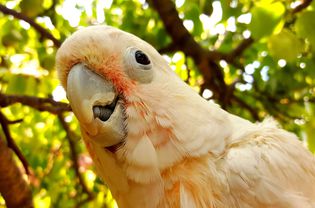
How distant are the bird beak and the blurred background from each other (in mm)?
563

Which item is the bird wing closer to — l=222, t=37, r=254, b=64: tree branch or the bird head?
the bird head

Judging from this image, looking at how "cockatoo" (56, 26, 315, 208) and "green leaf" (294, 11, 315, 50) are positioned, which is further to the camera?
"green leaf" (294, 11, 315, 50)

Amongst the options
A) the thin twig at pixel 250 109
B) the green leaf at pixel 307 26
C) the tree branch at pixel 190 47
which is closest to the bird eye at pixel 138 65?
the green leaf at pixel 307 26

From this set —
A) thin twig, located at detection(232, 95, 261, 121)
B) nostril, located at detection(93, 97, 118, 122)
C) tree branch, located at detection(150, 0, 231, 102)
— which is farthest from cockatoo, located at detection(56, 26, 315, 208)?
thin twig, located at detection(232, 95, 261, 121)

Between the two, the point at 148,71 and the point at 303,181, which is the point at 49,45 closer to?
the point at 148,71

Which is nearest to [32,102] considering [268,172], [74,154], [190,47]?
[74,154]

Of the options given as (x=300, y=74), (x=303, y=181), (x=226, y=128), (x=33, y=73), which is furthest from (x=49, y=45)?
(x=303, y=181)

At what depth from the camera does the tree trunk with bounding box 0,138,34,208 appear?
66.2 inches

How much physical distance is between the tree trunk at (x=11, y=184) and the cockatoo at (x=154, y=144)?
543mm

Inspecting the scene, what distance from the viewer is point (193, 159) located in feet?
3.98

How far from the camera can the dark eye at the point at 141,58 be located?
1220 millimetres

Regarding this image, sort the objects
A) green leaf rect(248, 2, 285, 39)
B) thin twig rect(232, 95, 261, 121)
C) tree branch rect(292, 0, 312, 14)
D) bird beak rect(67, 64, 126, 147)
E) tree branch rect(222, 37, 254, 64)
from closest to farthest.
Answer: bird beak rect(67, 64, 126, 147), green leaf rect(248, 2, 285, 39), tree branch rect(292, 0, 312, 14), tree branch rect(222, 37, 254, 64), thin twig rect(232, 95, 261, 121)

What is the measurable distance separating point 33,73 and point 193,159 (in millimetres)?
1158

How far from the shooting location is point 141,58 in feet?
4.03
